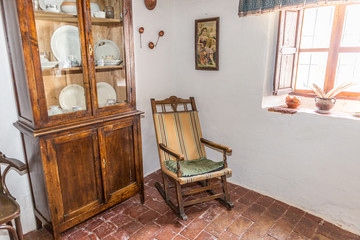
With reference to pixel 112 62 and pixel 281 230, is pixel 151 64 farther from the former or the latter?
pixel 281 230

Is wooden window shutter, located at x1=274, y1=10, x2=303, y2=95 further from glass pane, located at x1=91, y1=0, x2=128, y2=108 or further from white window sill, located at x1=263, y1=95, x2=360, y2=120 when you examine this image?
glass pane, located at x1=91, y1=0, x2=128, y2=108

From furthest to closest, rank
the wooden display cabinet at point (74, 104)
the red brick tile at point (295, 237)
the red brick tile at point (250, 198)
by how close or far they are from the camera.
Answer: the red brick tile at point (250, 198), the red brick tile at point (295, 237), the wooden display cabinet at point (74, 104)

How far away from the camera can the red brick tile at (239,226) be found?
2.24 m

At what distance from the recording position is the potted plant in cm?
232

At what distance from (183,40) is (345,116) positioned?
6.65ft

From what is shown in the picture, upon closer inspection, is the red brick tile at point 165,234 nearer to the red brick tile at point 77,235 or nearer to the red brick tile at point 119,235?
the red brick tile at point 119,235

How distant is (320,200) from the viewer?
241 cm

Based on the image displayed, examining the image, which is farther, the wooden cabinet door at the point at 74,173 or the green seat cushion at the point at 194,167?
the green seat cushion at the point at 194,167

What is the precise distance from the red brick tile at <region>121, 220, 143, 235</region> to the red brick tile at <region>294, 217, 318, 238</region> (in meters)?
1.48

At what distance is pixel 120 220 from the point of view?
240 centimetres

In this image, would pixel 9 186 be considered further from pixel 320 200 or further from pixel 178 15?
pixel 320 200

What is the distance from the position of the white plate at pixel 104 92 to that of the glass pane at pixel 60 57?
169 mm

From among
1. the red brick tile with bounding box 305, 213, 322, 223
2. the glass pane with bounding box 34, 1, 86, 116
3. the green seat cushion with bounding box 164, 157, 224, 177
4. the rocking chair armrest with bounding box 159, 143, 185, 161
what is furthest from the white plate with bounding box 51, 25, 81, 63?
the red brick tile with bounding box 305, 213, 322, 223

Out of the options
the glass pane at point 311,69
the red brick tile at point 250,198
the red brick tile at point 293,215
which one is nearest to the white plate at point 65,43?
the red brick tile at point 250,198
